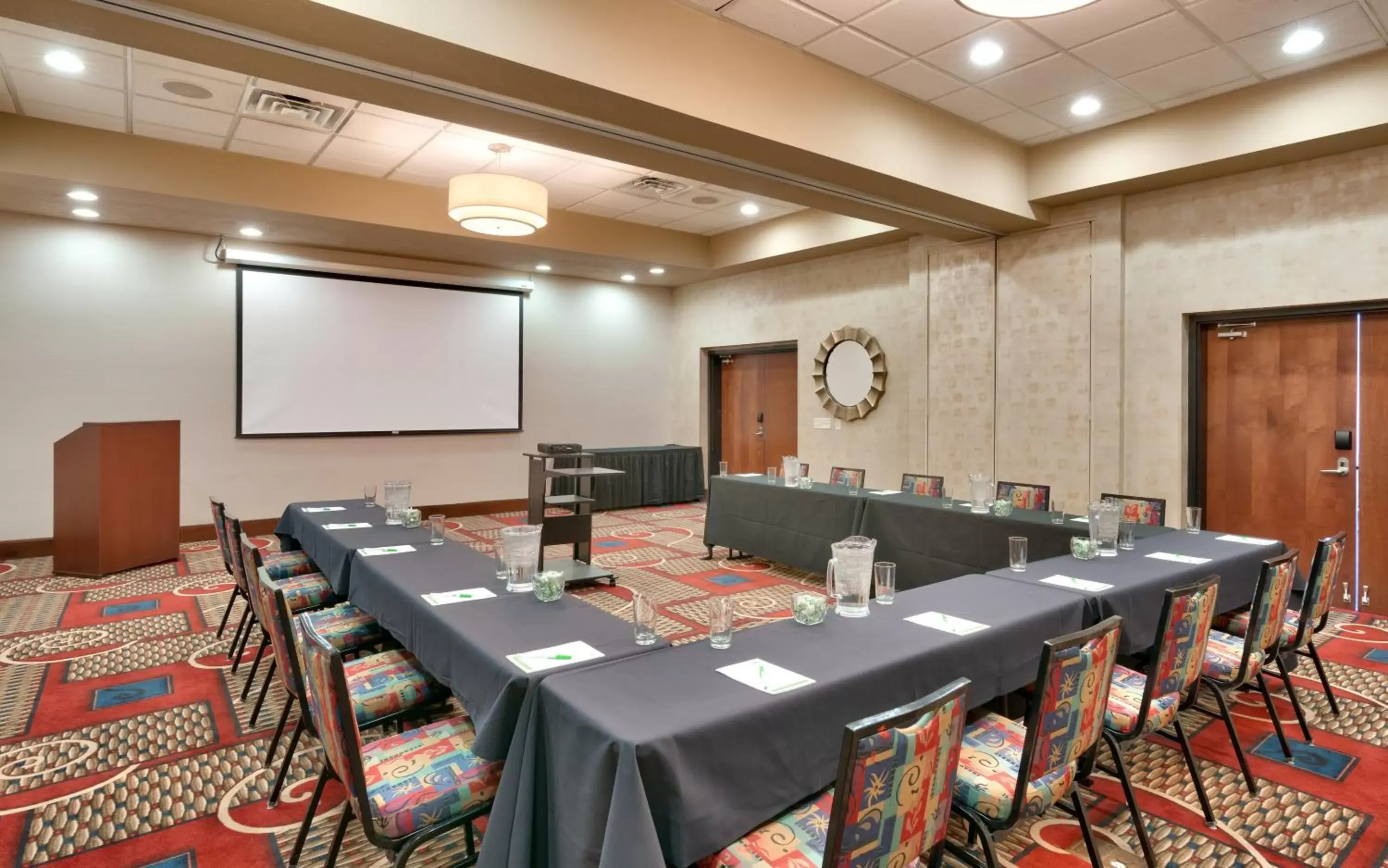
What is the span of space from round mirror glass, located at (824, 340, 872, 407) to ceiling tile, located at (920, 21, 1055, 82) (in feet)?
11.9

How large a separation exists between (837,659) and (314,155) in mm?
6098

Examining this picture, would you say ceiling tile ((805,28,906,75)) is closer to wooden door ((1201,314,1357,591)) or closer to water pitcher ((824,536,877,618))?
water pitcher ((824,536,877,618))

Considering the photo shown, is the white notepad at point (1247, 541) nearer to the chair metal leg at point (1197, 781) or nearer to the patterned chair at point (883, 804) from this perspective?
the chair metal leg at point (1197, 781)

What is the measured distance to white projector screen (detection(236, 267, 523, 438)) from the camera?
7617mm

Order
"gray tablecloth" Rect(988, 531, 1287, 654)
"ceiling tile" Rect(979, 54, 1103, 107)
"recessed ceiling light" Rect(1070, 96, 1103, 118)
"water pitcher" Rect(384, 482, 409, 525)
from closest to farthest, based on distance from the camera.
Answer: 1. "gray tablecloth" Rect(988, 531, 1287, 654)
2. "water pitcher" Rect(384, 482, 409, 525)
3. "ceiling tile" Rect(979, 54, 1103, 107)
4. "recessed ceiling light" Rect(1070, 96, 1103, 118)

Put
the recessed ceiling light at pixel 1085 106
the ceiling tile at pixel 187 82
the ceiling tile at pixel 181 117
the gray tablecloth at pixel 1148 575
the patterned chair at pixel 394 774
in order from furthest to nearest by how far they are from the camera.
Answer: the ceiling tile at pixel 181 117 → the recessed ceiling light at pixel 1085 106 → the ceiling tile at pixel 187 82 → the gray tablecloth at pixel 1148 575 → the patterned chair at pixel 394 774

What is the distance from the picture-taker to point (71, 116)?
534 cm

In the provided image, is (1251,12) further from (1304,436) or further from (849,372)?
(849,372)

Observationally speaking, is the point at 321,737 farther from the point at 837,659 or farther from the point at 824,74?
the point at 824,74

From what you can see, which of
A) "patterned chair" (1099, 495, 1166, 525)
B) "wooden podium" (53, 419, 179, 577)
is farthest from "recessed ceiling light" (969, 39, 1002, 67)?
"wooden podium" (53, 419, 179, 577)

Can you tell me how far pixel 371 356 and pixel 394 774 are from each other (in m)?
7.12

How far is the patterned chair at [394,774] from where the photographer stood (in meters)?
1.69

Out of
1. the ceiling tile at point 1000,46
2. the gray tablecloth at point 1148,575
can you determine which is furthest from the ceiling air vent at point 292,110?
the gray tablecloth at point 1148,575

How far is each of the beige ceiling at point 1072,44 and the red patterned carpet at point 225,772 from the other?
11.1ft
